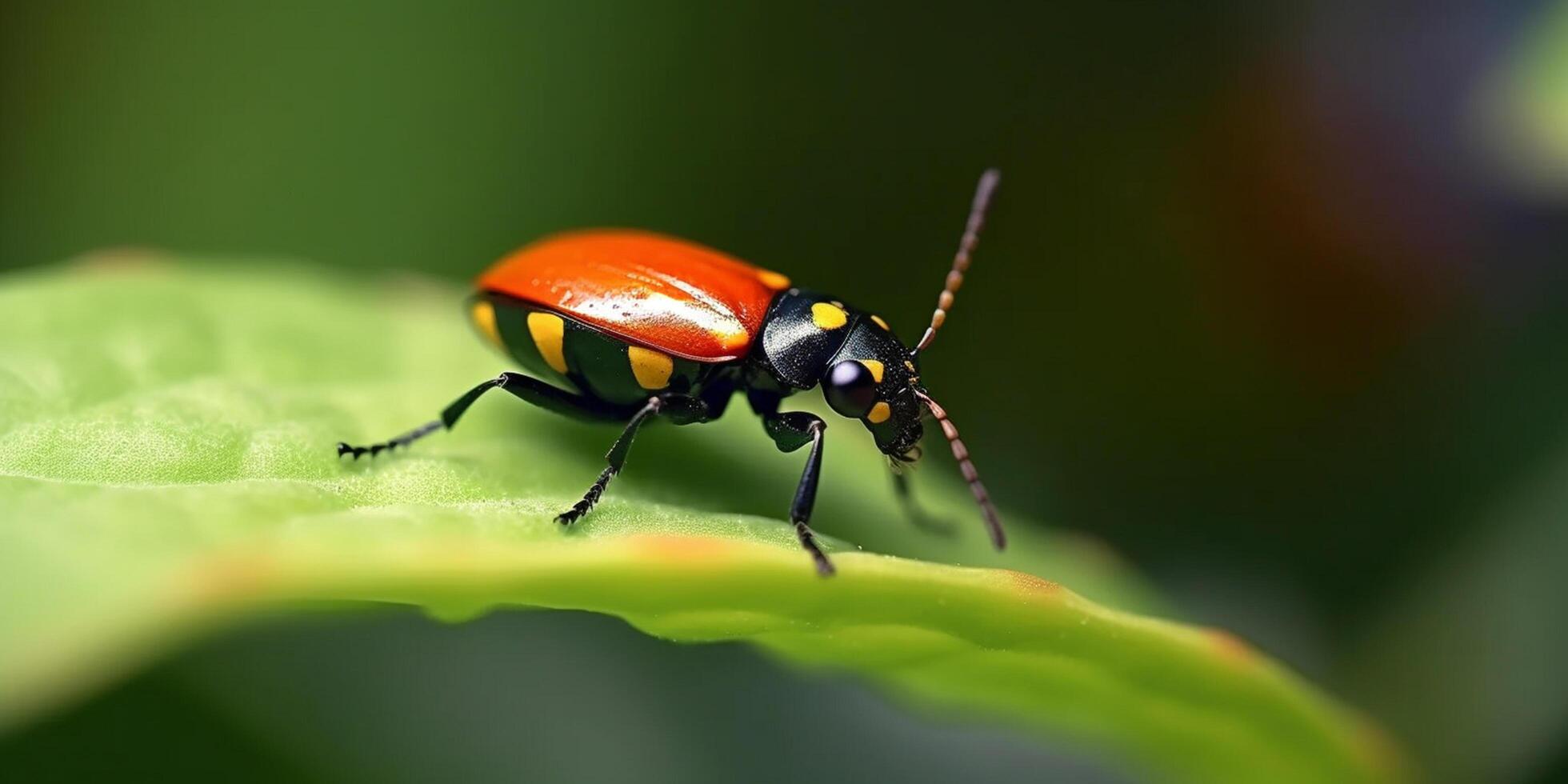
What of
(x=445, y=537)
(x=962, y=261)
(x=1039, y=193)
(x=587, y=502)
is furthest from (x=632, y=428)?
(x=1039, y=193)

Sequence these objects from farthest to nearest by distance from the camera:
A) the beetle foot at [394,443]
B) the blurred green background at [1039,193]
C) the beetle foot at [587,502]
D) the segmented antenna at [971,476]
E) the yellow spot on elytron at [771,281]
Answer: the blurred green background at [1039,193]
the yellow spot on elytron at [771,281]
the segmented antenna at [971,476]
the beetle foot at [394,443]
the beetle foot at [587,502]

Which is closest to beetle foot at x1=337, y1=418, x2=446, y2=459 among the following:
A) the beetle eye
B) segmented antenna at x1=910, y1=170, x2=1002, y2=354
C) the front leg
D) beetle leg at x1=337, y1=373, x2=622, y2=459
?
beetle leg at x1=337, y1=373, x2=622, y2=459

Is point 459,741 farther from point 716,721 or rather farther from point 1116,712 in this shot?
point 1116,712

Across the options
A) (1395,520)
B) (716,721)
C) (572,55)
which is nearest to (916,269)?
(572,55)

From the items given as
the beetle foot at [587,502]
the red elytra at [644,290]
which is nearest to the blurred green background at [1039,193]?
the red elytra at [644,290]

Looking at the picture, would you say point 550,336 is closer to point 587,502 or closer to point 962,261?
point 587,502

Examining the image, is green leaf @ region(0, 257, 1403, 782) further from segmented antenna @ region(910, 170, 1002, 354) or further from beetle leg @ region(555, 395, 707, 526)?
segmented antenna @ region(910, 170, 1002, 354)

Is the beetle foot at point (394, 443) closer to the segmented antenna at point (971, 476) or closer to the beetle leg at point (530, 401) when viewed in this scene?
the beetle leg at point (530, 401)
